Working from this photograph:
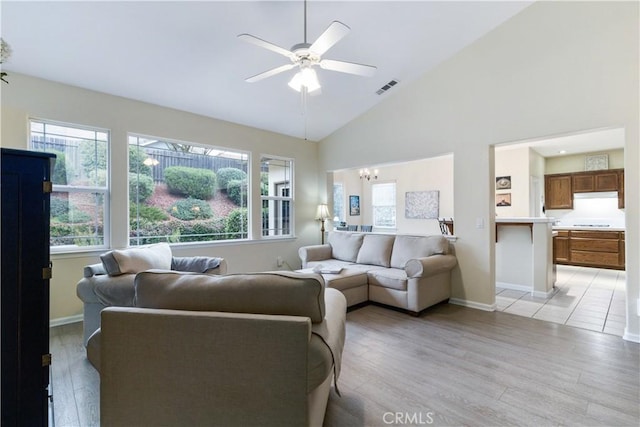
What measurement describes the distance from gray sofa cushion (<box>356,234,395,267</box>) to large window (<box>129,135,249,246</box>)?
2.07m

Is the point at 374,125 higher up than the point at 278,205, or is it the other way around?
the point at 374,125

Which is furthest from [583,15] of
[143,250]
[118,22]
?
[143,250]

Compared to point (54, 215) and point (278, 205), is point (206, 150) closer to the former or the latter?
point (278, 205)

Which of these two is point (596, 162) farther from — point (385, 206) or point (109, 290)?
point (109, 290)

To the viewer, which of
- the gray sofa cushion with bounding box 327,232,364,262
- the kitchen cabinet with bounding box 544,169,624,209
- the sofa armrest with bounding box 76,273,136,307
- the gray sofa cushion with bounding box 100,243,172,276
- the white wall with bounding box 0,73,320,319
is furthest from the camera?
the kitchen cabinet with bounding box 544,169,624,209

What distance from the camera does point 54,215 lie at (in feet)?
11.3

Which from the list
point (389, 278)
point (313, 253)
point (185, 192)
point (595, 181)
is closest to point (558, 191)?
point (595, 181)

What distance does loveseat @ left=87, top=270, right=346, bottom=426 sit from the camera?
1.26m

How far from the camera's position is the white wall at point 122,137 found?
3213mm

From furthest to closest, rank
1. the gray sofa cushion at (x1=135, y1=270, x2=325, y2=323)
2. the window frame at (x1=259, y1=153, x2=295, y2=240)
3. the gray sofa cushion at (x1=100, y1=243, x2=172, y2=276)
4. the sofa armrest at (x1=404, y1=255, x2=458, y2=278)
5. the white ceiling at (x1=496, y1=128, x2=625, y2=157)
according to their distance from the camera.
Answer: the white ceiling at (x1=496, y1=128, x2=625, y2=157) < the window frame at (x1=259, y1=153, x2=295, y2=240) < the sofa armrest at (x1=404, y1=255, x2=458, y2=278) < the gray sofa cushion at (x1=100, y1=243, x2=172, y2=276) < the gray sofa cushion at (x1=135, y1=270, x2=325, y2=323)

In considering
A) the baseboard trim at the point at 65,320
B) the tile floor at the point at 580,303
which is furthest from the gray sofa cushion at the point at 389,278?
the baseboard trim at the point at 65,320

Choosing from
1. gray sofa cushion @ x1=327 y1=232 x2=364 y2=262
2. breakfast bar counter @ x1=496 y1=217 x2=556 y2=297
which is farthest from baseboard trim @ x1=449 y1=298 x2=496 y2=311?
gray sofa cushion @ x1=327 y1=232 x2=364 y2=262

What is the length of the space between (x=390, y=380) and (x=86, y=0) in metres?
4.01

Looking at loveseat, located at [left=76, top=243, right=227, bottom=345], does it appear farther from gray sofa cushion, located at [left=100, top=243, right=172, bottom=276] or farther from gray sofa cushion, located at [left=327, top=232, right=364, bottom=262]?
gray sofa cushion, located at [left=327, top=232, right=364, bottom=262]
